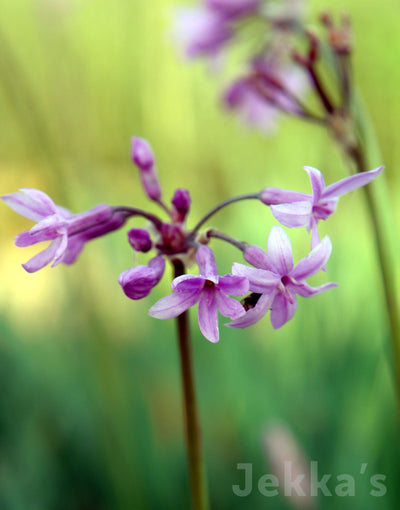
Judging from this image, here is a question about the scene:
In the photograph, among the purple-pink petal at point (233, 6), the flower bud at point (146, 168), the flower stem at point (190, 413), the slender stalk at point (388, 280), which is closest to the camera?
the flower stem at point (190, 413)

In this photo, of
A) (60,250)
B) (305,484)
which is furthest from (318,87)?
(305,484)

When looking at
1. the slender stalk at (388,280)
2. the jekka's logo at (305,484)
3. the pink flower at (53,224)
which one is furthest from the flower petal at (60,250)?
the jekka's logo at (305,484)

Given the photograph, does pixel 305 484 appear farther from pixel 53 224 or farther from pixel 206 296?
pixel 53 224

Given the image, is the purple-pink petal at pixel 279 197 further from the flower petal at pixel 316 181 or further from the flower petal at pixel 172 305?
the flower petal at pixel 172 305

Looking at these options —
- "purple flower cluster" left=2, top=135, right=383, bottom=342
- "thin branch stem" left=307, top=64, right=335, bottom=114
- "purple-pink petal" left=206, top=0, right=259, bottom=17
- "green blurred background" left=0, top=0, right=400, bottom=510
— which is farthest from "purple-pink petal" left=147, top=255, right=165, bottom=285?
"purple-pink petal" left=206, top=0, right=259, bottom=17

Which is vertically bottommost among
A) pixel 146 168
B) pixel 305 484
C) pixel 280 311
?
pixel 305 484
